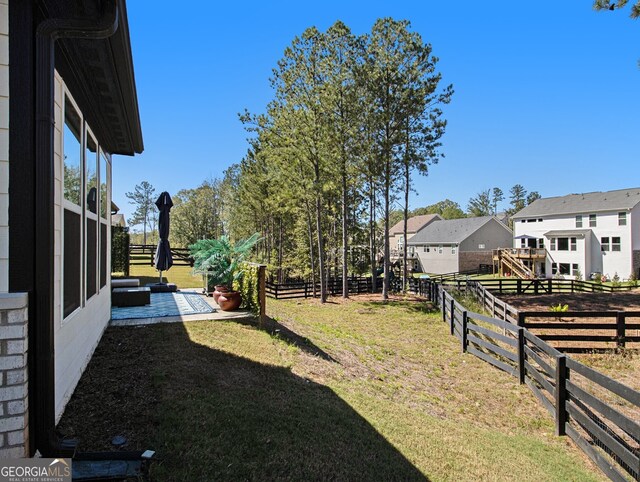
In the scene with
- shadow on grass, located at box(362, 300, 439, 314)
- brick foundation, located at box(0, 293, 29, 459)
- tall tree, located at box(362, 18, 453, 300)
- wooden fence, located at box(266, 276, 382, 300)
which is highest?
tall tree, located at box(362, 18, 453, 300)

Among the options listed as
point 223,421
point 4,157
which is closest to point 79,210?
point 4,157

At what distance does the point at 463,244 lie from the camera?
122ft

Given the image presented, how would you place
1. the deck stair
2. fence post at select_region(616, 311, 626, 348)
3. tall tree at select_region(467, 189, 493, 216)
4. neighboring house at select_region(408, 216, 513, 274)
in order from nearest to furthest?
fence post at select_region(616, 311, 626, 348), the deck stair, neighboring house at select_region(408, 216, 513, 274), tall tree at select_region(467, 189, 493, 216)

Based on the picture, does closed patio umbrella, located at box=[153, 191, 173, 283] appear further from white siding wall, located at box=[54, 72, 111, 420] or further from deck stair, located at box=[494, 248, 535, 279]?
deck stair, located at box=[494, 248, 535, 279]

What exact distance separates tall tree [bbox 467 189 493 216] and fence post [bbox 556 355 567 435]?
78886mm

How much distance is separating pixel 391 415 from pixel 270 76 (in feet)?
54.8

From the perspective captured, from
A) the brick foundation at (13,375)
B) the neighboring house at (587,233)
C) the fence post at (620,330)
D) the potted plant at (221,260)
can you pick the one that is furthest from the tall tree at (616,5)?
the neighboring house at (587,233)

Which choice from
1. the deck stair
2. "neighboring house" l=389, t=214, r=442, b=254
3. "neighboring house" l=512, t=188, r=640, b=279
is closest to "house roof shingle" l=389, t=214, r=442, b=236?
"neighboring house" l=389, t=214, r=442, b=254

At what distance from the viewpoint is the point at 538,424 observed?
512cm

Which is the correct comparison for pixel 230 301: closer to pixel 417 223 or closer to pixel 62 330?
pixel 62 330

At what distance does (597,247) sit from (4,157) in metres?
37.1

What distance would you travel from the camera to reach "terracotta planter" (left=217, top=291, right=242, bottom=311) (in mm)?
8414

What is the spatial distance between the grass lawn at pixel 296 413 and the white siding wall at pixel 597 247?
1111 inches

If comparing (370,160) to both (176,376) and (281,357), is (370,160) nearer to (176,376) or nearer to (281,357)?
(281,357)
